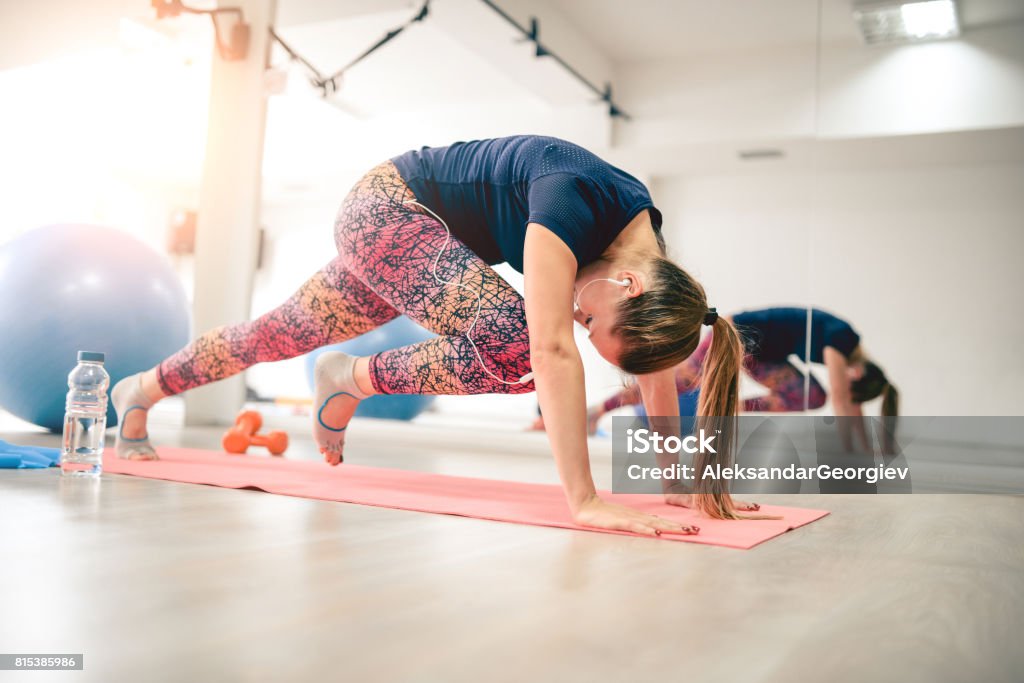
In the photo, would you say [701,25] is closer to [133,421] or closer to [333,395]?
[333,395]

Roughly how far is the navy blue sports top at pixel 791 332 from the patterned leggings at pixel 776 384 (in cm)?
4

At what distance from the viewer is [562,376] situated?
51.5 inches

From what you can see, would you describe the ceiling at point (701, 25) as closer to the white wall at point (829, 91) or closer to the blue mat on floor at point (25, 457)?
the white wall at point (829, 91)

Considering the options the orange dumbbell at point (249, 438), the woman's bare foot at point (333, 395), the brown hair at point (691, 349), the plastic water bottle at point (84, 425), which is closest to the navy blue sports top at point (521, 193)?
the brown hair at point (691, 349)

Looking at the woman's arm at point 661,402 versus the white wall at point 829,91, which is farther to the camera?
the white wall at point 829,91

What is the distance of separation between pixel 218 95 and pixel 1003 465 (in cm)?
354

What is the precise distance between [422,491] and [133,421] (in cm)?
78

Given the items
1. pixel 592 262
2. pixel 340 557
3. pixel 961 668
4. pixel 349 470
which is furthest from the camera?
pixel 349 470

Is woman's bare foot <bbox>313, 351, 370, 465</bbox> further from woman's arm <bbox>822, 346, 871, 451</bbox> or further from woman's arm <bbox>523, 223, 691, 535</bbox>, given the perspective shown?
woman's arm <bbox>822, 346, 871, 451</bbox>

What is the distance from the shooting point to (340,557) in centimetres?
106

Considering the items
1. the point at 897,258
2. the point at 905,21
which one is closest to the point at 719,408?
the point at 897,258

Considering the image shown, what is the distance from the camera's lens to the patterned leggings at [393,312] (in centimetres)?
158

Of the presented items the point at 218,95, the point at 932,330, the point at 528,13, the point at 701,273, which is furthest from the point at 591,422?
the point at 218,95

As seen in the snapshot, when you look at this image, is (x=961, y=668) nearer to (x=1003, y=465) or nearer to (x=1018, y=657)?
(x=1018, y=657)
